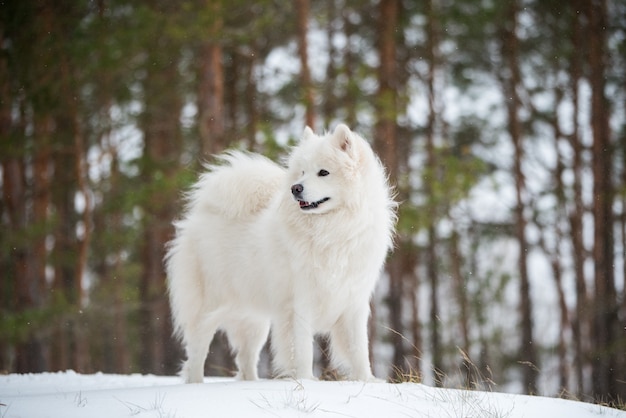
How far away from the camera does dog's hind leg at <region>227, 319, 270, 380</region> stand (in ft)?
18.2

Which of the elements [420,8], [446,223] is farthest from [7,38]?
[446,223]

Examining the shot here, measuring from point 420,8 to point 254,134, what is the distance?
4473 millimetres

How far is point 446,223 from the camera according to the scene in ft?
45.3

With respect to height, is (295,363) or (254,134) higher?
(254,134)

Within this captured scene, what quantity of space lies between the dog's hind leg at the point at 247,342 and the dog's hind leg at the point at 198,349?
351mm

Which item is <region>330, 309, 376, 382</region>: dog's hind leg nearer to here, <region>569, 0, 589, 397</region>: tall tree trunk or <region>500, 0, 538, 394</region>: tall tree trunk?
<region>500, 0, 538, 394</region>: tall tree trunk

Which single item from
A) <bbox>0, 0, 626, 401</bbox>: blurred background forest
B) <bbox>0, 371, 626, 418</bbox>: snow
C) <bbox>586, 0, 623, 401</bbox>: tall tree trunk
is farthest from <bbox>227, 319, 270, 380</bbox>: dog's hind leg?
<bbox>586, 0, 623, 401</bbox>: tall tree trunk

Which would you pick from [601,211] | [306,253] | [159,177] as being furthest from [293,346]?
[601,211]

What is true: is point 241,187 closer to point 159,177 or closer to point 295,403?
point 295,403

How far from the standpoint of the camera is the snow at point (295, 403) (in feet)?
10.8

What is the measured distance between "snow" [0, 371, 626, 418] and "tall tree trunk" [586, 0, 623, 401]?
874 centimetres

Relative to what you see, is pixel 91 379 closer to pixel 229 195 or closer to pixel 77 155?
pixel 229 195

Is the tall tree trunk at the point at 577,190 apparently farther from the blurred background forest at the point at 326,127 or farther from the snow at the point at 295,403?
the snow at the point at 295,403

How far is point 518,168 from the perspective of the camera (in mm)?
13008
